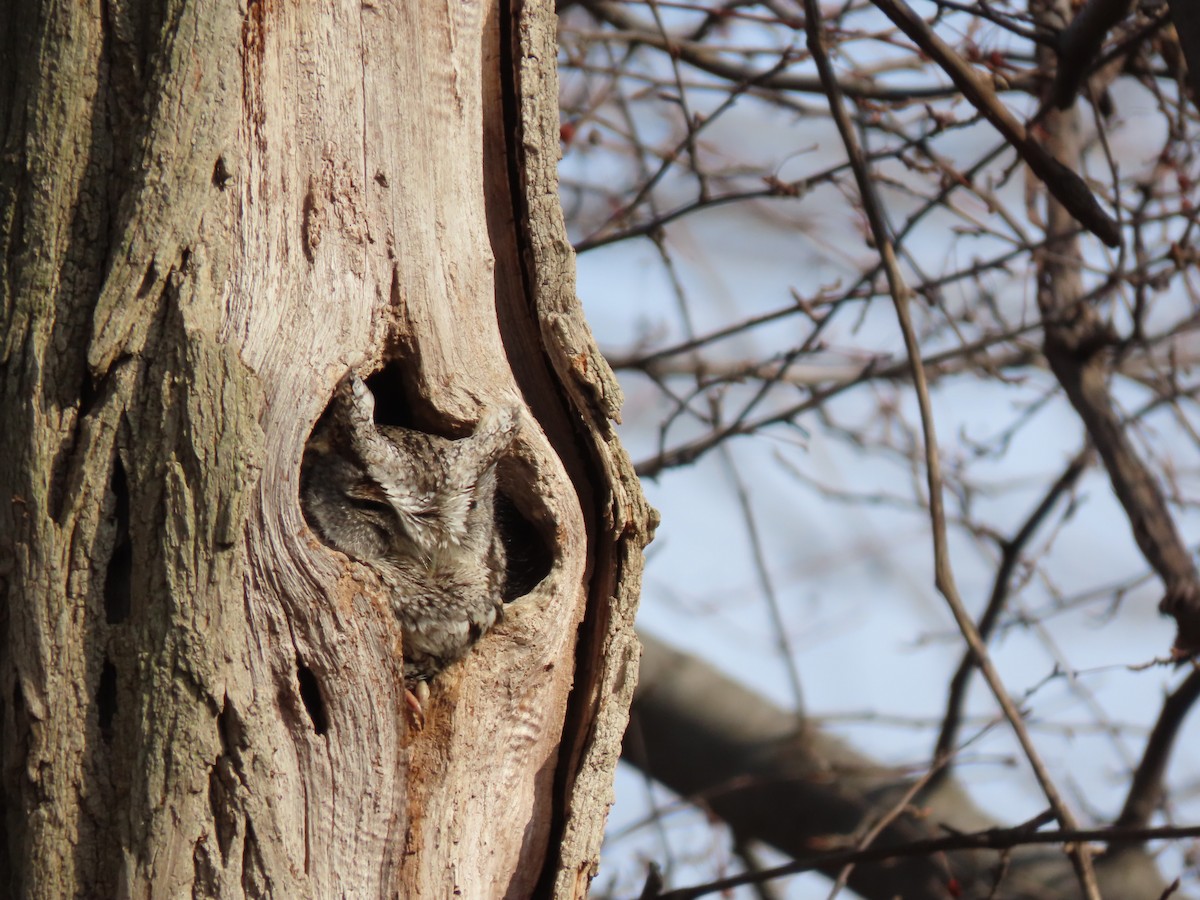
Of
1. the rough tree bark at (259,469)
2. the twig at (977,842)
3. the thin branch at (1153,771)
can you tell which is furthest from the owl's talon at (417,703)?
the thin branch at (1153,771)

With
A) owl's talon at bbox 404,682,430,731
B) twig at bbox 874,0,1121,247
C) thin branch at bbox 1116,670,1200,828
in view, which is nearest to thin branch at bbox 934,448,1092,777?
thin branch at bbox 1116,670,1200,828

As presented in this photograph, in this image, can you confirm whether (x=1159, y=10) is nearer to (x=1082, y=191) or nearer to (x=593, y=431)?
(x=1082, y=191)

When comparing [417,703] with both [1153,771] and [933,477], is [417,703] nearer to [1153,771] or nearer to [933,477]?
[933,477]

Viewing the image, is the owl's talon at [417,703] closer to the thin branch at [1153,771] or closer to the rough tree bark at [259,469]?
the rough tree bark at [259,469]

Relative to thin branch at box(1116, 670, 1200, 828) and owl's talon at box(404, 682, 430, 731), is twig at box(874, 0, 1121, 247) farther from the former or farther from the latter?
thin branch at box(1116, 670, 1200, 828)

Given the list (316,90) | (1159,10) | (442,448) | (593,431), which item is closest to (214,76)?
(316,90)

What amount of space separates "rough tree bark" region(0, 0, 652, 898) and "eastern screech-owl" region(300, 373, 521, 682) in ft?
0.19

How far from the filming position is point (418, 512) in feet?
6.74

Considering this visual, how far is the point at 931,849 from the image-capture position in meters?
2.15

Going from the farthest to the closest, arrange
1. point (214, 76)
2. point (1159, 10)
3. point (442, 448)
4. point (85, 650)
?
1. point (1159, 10)
2. point (442, 448)
3. point (214, 76)
4. point (85, 650)

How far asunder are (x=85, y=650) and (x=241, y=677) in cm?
18

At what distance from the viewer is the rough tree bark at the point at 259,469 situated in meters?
1.43

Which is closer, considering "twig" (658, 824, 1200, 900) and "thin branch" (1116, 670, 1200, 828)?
"twig" (658, 824, 1200, 900)

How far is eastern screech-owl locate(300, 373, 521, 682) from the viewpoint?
175 cm
